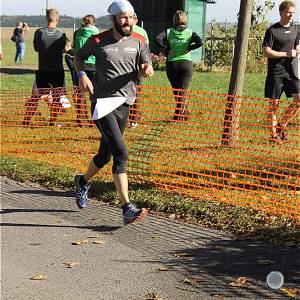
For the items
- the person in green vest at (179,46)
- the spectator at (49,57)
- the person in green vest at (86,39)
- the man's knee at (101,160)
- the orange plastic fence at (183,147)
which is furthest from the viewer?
the person in green vest at (179,46)

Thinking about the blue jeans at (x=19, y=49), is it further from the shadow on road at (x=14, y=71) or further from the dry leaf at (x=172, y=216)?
the dry leaf at (x=172, y=216)

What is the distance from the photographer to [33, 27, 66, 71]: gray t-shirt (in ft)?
39.8

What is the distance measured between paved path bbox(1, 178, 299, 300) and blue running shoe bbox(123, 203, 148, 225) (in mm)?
87

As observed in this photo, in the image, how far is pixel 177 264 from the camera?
5332 mm

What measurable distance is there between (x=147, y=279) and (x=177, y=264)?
15.3 inches

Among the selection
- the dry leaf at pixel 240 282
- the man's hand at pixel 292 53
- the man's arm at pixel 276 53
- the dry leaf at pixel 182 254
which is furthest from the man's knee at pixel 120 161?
the man's hand at pixel 292 53

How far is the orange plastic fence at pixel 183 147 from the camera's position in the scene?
7.36 m

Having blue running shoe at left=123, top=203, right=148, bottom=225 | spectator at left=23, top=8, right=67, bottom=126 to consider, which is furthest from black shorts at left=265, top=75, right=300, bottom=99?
blue running shoe at left=123, top=203, right=148, bottom=225

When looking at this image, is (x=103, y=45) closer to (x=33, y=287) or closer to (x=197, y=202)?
(x=197, y=202)

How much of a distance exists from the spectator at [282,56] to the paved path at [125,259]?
3.57 meters

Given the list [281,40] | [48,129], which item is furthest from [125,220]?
[48,129]

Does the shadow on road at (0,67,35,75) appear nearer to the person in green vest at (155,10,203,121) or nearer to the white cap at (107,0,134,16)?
the person in green vest at (155,10,203,121)

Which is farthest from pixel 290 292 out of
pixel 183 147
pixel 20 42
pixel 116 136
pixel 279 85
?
pixel 20 42

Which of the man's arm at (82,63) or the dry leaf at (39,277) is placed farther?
the man's arm at (82,63)
